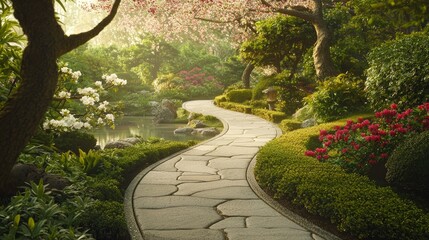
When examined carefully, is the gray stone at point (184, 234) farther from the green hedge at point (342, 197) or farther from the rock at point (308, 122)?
the rock at point (308, 122)

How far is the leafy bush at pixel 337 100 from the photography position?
1142 cm

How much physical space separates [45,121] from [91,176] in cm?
113

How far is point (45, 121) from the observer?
6633 millimetres

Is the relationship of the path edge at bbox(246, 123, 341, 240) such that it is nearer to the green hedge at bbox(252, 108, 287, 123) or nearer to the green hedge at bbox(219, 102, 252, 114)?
the green hedge at bbox(252, 108, 287, 123)

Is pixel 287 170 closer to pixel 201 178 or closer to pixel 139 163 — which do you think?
pixel 201 178

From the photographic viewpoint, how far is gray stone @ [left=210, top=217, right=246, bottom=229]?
483 centimetres

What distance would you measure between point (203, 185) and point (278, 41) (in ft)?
39.1

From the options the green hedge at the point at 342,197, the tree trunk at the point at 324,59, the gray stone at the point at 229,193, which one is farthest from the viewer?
the tree trunk at the point at 324,59

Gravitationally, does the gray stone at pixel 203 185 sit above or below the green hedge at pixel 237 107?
below

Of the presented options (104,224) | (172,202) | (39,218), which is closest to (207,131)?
(172,202)

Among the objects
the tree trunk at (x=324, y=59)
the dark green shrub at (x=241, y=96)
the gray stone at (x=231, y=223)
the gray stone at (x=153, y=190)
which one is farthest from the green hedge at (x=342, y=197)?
the dark green shrub at (x=241, y=96)

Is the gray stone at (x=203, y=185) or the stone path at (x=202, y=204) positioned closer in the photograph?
the stone path at (x=202, y=204)

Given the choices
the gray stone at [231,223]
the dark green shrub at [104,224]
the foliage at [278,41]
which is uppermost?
the foliage at [278,41]

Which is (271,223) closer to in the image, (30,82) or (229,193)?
(229,193)
